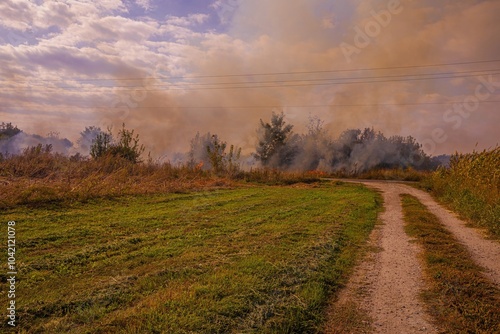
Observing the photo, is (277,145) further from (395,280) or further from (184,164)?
(395,280)

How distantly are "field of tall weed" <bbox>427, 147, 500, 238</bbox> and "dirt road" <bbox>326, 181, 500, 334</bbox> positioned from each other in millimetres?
1263

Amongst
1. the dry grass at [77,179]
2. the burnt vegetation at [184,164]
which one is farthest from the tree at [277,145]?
the dry grass at [77,179]

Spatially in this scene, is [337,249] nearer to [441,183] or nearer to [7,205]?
[7,205]

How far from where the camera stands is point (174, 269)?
595 centimetres

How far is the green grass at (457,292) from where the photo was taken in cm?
444

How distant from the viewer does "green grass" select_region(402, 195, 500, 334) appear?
14.6ft

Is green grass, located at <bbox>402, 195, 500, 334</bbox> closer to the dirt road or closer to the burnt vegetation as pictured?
the dirt road

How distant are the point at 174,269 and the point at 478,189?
1418cm

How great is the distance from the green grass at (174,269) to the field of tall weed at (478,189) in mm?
4227

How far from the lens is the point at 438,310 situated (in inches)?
191

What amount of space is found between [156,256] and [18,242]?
311cm

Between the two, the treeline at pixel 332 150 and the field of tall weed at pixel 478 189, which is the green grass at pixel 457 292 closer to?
the field of tall weed at pixel 478 189

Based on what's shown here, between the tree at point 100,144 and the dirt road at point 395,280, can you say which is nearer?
the dirt road at point 395,280

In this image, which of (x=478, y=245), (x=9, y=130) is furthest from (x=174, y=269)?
(x=9, y=130)
